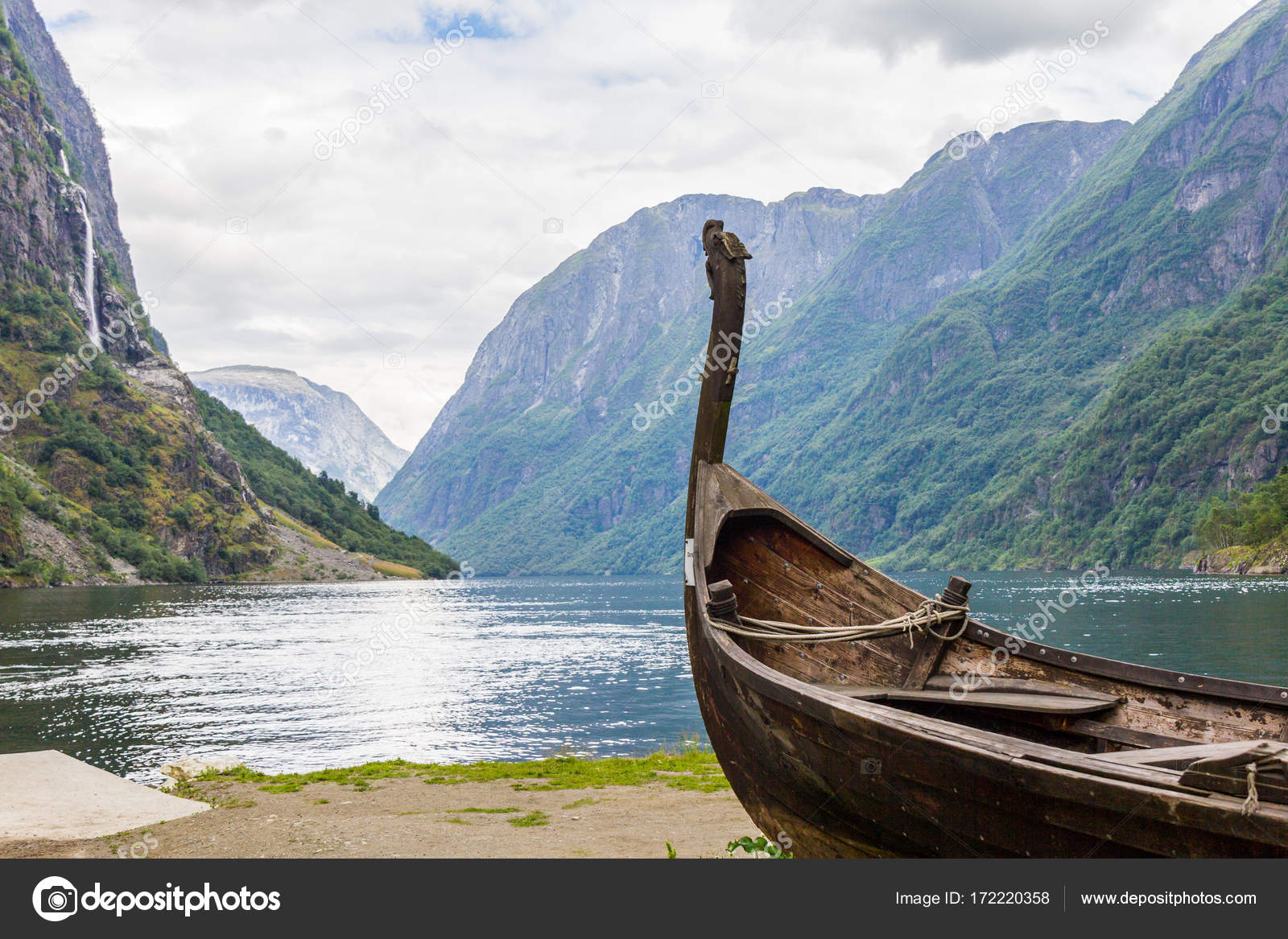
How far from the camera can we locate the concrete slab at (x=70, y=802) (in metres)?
12.3

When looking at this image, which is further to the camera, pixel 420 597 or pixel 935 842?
pixel 420 597

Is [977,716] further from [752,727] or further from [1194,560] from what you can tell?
[1194,560]

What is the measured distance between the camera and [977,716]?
29.4 feet

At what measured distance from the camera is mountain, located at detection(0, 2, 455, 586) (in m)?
130

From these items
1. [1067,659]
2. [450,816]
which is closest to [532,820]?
[450,816]

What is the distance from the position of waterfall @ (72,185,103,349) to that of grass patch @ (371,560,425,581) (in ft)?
206

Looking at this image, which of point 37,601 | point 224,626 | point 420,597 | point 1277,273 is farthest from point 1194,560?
point 37,601

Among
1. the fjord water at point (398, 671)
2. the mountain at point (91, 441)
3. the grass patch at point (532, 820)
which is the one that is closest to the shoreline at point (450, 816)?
the grass patch at point (532, 820)

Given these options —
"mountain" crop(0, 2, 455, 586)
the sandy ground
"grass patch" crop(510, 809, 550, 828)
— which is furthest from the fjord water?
"mountain" crop(0, 2, 455, 586)

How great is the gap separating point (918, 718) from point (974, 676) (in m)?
3.16

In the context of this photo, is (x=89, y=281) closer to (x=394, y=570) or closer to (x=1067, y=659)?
(x=394, y=570)

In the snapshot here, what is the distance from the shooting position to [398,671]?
47500 millimetres

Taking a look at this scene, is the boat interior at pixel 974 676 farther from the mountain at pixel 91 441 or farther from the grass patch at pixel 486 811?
the mountain at pixel 91 441

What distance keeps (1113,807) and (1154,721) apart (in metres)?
3.44
